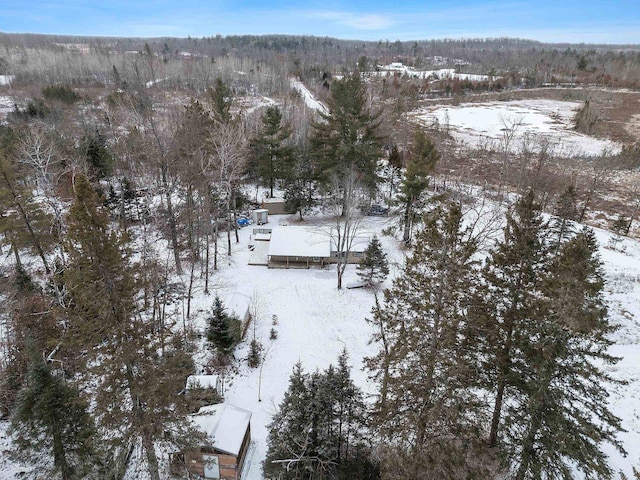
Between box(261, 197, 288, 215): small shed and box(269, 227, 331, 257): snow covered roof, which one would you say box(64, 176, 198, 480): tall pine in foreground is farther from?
box(261, 197, 288, 215): small shed

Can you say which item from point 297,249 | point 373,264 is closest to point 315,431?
point 373,264

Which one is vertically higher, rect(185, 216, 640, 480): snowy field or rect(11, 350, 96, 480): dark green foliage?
rect(11, 350, 96, 480): dark green foliage

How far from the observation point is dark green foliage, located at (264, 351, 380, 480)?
12211 millimetres

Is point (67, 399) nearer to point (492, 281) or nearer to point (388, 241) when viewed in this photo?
point (492, 281)

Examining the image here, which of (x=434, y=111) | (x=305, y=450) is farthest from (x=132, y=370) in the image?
(x=434, y=111)

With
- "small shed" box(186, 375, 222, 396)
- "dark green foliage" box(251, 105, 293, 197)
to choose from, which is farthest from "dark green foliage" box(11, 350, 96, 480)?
"dark green foliage" box(251, 105, 293, 197)

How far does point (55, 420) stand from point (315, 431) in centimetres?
745

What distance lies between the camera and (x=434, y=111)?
87.6 m

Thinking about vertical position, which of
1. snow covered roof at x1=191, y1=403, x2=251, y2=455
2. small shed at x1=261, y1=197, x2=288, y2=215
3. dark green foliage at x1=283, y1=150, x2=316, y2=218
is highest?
dark green foliage at x1=283, y1=150, x2=316, y2=218

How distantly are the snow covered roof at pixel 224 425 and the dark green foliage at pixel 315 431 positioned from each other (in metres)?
1.39

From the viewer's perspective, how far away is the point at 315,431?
1236 centimetres

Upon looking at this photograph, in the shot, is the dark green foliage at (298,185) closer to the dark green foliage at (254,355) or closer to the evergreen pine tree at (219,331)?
the dark green foliage at (254,355)

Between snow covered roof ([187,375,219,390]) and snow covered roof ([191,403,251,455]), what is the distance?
134 cm

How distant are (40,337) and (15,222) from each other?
10.5m
